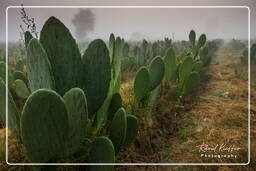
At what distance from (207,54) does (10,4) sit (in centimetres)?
81

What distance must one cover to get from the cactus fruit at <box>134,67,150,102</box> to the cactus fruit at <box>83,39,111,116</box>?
191 mm

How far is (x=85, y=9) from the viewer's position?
114 cm

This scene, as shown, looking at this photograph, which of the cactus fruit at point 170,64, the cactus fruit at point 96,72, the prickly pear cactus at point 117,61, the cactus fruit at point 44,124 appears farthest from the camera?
the cactus fruit at point 170,64

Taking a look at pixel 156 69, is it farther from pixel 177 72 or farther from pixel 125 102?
pixel 177 72

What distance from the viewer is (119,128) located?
2.73 ft

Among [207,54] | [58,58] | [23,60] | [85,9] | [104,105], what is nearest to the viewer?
[58,58]

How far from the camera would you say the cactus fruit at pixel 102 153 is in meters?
0.77

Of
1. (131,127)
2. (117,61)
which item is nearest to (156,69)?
→ (117,61)

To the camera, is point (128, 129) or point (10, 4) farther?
point (10, 4)

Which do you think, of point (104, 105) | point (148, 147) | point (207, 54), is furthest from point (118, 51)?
point (207, 54)

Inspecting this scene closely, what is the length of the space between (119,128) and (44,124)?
0.66 ft

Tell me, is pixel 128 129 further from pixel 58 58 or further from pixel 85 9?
pixel 85 9

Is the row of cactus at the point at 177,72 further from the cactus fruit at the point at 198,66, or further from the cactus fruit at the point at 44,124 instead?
the cactus fruit at the point at 44,124

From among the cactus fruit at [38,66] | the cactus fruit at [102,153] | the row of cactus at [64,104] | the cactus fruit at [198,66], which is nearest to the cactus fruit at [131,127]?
the row of cactus at [64,104]
